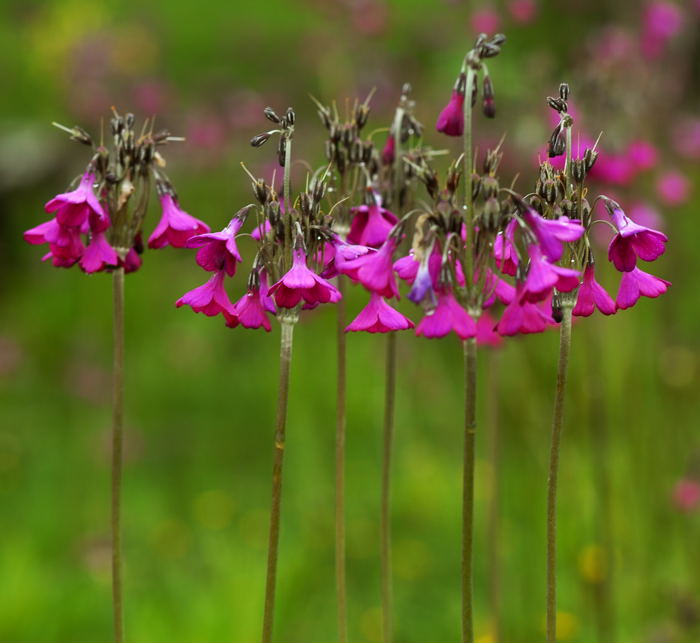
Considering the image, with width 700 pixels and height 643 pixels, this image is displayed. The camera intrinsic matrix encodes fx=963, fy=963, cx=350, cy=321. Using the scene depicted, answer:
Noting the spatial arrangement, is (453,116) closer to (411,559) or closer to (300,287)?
(300,287)

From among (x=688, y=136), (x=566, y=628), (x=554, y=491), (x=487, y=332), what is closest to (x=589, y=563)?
(x=566, y=628)

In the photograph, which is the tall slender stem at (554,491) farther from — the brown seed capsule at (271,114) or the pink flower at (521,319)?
the brown seed capsule at (271,114)

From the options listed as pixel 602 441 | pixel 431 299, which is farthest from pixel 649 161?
pixel 431 299

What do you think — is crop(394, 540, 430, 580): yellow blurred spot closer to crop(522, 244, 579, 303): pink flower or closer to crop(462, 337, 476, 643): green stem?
crop(462, 337, 476, 643): green stem

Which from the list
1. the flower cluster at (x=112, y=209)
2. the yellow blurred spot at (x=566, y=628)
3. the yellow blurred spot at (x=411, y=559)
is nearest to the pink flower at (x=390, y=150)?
A: the flower cluster at (x=112, y=209)

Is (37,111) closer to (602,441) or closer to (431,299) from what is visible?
(602,441)
